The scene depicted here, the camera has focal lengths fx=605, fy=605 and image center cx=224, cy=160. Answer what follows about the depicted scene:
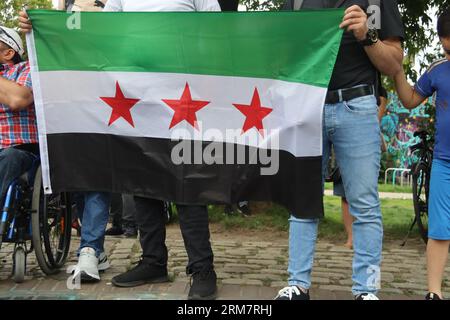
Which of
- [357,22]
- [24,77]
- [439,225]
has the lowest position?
[439,225]

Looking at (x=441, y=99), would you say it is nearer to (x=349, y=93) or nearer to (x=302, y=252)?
(x=349, y=93)

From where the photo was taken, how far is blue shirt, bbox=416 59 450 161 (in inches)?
147

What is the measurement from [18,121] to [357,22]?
2.42 meters

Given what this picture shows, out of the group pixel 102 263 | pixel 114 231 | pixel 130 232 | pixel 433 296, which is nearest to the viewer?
pixel 433 296

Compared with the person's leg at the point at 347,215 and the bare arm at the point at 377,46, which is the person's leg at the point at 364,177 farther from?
the person's leg at the point at 347,215

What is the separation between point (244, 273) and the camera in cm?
467

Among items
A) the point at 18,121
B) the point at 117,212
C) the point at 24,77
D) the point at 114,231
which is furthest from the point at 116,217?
the point at 24,77

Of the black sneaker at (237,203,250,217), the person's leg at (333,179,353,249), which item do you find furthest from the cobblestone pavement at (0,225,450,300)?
the black sneaker at (237,203,250,217)

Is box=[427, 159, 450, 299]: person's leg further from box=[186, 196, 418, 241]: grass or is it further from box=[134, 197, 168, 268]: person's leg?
box=[186, 196, 418, 241]: grass

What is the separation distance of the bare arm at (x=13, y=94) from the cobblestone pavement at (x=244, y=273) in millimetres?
1233

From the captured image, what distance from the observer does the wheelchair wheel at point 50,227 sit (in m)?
4.08

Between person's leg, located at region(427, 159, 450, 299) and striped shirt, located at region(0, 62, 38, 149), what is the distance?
108 inches

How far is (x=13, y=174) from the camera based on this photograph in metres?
4.09

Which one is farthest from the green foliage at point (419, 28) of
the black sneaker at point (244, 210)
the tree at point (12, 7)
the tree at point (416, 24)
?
the tree at point (12, 7)
